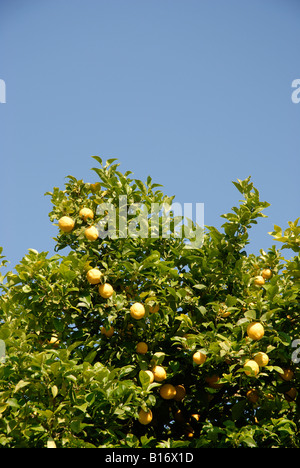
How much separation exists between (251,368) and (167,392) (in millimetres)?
934

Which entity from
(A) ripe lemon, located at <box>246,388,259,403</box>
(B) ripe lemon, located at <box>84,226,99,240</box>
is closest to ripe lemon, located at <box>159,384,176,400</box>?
(A) ripe lemon, located at <box>246,388,259,403</box>

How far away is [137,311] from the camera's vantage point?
4.27 metres

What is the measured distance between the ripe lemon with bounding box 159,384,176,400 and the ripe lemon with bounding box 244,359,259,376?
2.76 ft

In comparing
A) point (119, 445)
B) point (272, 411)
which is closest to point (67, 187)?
point (119, 445)

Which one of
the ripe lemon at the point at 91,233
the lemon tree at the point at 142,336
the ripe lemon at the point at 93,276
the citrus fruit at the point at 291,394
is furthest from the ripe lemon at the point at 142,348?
the citrus fruit at the point at 291,394

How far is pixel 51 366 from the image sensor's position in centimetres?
362

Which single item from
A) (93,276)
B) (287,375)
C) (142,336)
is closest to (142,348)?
(142,336)

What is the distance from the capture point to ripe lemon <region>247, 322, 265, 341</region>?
13.2ft

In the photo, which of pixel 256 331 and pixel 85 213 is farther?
pixel 85 213

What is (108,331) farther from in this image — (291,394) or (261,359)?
(291,394)

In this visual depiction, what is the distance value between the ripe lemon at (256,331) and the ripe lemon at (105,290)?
1241 mm

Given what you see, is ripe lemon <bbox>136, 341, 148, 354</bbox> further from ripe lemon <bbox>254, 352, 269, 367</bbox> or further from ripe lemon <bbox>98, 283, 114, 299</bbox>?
ripe lemon <bbox>254, 352, 269, 367</bbox>

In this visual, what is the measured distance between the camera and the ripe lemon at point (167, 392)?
14.5ft
